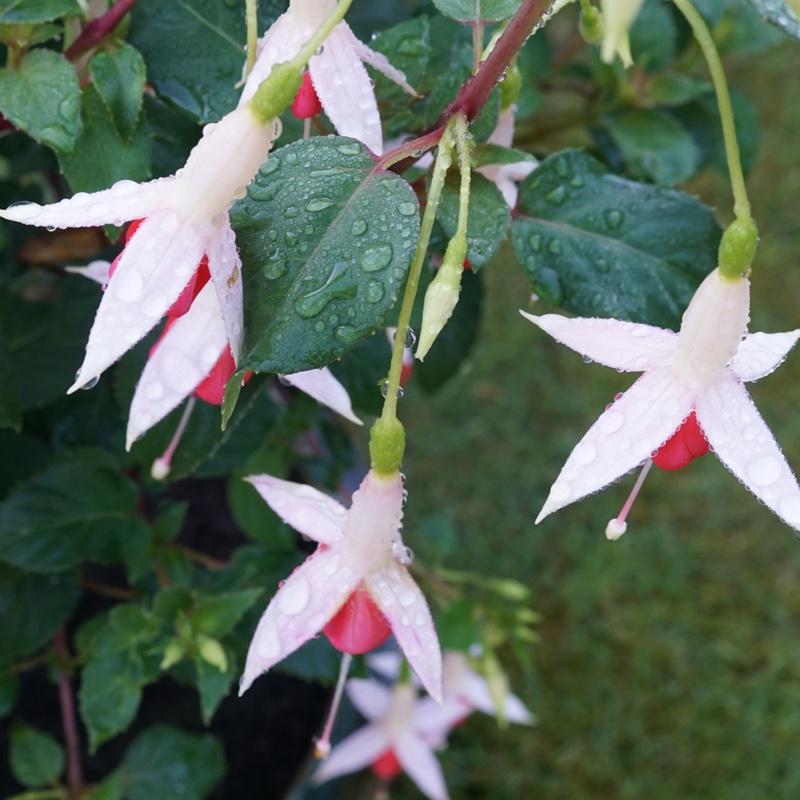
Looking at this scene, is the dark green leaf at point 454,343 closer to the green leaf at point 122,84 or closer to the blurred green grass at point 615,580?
the green leaf at point 122,84

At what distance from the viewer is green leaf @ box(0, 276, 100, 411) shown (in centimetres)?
83

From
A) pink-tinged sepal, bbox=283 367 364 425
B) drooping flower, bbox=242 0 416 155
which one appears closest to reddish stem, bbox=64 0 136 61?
drooping flower, bbox=242 0 416 155

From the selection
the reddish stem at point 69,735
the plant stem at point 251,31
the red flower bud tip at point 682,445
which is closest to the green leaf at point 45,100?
the plant stem at point 251,31

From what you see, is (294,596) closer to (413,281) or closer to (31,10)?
(413,281)

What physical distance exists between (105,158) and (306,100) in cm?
14

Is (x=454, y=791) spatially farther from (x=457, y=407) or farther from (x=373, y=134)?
(x=373, y=134)

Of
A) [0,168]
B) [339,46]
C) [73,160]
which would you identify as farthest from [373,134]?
[0,168]

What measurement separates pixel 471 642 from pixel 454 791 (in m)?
0.66

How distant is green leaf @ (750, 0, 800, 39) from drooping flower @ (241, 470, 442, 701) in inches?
9.9

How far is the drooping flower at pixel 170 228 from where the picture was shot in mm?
377

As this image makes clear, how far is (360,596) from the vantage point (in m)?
0.48

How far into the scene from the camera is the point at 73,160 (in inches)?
21.0

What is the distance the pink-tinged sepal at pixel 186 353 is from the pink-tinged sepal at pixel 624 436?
177mm

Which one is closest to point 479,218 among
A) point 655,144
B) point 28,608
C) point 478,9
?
point 478,9
